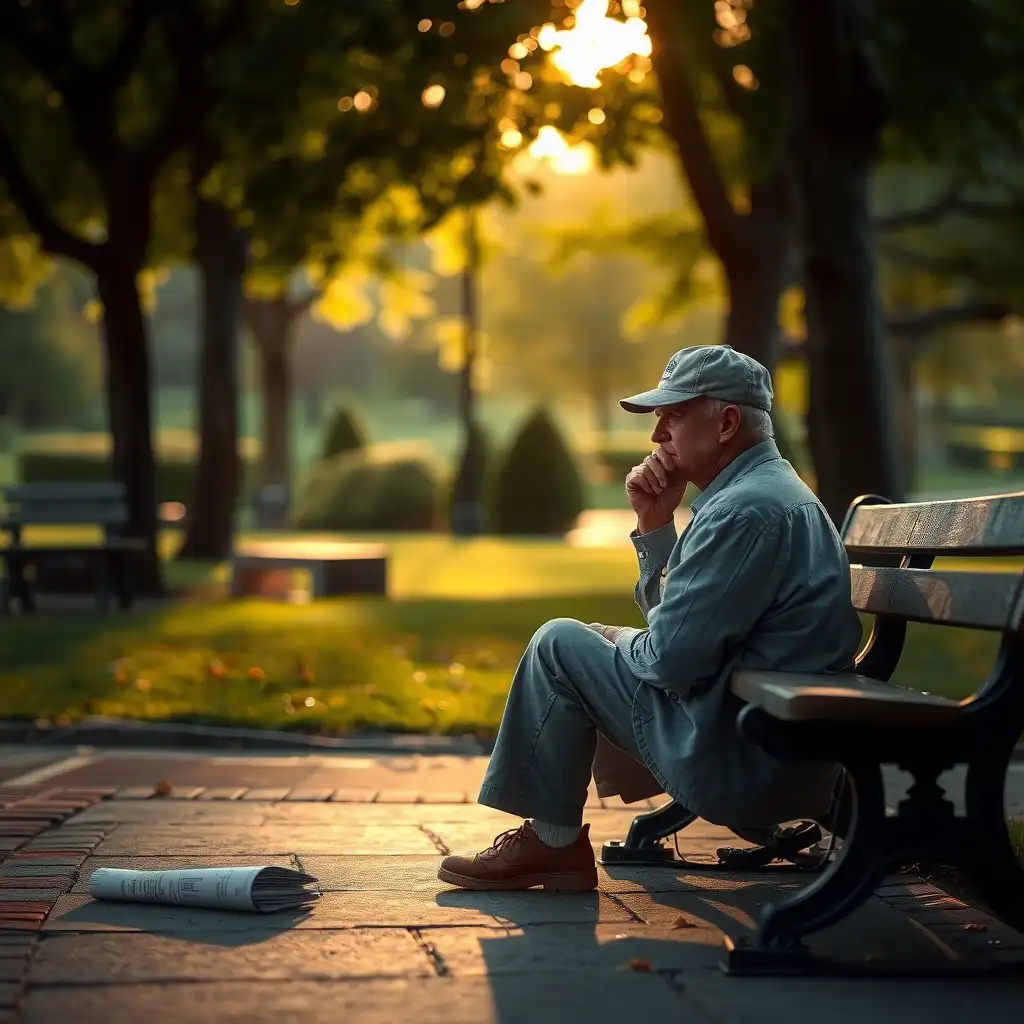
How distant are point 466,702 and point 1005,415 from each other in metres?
81.5

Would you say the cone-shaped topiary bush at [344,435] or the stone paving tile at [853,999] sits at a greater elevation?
the cone-shaped topiary bush at [344,435]

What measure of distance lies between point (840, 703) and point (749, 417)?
108cm

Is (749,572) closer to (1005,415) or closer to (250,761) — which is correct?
(250,761)

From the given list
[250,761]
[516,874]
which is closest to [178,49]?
[250,761]

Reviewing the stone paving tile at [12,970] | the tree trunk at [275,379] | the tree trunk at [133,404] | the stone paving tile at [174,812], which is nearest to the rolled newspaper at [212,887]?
the stone paving tile at [12,970]

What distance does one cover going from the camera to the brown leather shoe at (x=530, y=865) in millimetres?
5156

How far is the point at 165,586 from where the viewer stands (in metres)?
17.9

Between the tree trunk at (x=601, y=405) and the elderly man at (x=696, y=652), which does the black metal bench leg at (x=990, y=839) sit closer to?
the elderly man at (x=696, y=652)

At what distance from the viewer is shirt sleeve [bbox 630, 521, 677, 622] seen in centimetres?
543

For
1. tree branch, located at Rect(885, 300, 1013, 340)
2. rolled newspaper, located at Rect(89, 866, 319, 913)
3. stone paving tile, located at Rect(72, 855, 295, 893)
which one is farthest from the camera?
tree branch, located at Rect(885, 300, 1013, 340)

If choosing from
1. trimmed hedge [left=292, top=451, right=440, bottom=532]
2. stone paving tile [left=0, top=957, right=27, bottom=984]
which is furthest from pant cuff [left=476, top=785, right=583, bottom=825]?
trimmed hedge [left=292, top=451, right=440, bottom=532]

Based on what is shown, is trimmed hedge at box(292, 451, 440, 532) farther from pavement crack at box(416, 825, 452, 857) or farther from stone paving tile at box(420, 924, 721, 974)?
stone paving tile at box(420, 924, 721, 974)

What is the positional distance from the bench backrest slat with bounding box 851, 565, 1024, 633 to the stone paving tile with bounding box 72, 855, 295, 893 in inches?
76.9

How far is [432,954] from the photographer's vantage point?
14.5ft
